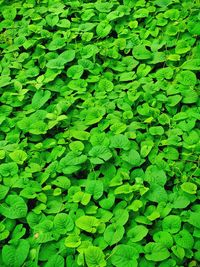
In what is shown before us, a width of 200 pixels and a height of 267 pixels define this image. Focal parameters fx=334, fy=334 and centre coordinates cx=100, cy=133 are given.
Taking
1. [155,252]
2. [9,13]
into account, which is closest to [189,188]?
[155,252]

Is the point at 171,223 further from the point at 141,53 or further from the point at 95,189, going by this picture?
the point at 141,53

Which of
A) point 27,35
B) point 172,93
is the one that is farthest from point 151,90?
point 27,35

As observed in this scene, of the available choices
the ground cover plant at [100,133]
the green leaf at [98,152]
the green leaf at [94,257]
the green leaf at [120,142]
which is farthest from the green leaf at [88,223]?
the green leaf at [120,142]

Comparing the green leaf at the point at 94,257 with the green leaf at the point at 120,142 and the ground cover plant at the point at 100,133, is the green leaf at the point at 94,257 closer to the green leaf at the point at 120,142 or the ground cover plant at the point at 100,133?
the ground cover plant at the point at 100,133

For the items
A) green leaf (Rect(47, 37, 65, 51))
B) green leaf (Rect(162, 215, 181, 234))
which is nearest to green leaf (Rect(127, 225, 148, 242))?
green leaf (Rect(162, 215, 181, 234))

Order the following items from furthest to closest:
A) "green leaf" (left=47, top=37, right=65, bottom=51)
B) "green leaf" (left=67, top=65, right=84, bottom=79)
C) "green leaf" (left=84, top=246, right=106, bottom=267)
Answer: "green leaf" (left=47, top=37, right=65, bottom=51), "green leaf" (left=67, top=65, right=84, bottom=79), "green leaf" (left=84, top=246, right=106, bottom=267)

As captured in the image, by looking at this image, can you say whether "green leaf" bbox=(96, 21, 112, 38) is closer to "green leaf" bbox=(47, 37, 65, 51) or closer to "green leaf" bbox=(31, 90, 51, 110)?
"green leaf" bbox=(47, 37, 65, 51)

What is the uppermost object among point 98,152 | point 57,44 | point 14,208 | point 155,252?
point 57,44

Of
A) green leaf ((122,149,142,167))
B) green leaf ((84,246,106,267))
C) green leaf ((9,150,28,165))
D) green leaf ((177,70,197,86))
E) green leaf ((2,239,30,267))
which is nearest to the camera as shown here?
green leaf ((84,246,106,267))

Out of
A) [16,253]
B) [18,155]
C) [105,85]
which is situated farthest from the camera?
[105,85]
